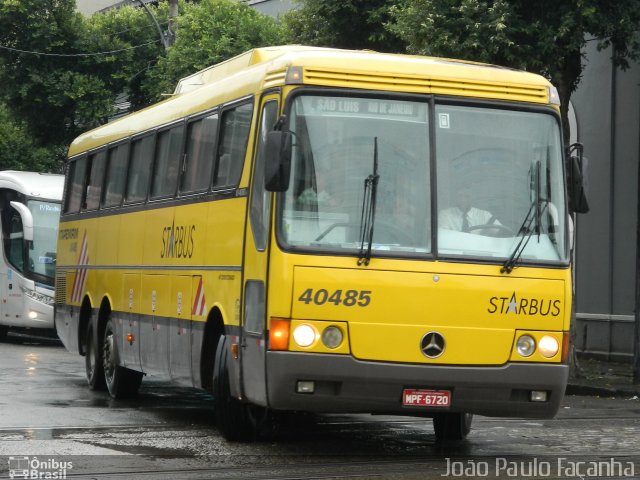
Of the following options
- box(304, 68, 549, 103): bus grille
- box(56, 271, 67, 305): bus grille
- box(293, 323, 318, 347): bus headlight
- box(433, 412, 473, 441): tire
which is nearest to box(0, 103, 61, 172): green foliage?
box(56, 271, 67, 305): bus grille

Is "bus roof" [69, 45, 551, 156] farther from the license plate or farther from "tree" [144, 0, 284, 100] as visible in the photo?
"tree" [144, 0, 284, 100]

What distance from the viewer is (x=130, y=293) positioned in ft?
50.3

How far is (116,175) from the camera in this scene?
16688mm

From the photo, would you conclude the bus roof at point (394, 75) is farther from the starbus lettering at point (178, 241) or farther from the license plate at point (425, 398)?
the license plate at point (425, 398)

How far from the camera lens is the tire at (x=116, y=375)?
1598 centimetres

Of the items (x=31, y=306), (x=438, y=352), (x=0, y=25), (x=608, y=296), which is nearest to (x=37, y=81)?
(x=0, y=25)

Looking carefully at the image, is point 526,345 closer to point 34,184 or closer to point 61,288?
point 61,288

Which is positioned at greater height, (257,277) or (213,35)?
(213,35)

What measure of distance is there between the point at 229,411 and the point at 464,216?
8.58 feet

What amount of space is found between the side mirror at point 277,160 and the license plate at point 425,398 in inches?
70.4

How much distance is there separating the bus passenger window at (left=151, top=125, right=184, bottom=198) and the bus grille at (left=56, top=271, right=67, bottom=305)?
485 centimetres

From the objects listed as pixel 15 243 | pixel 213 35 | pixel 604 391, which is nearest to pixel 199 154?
pixel 604 391

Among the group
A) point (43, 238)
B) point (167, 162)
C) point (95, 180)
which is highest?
point (43, 238)

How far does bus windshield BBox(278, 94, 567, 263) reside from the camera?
10.5m
